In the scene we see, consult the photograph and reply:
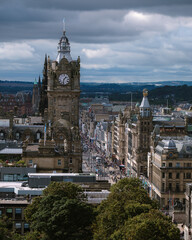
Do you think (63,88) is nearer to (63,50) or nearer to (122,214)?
(63,50)

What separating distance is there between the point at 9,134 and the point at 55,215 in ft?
242

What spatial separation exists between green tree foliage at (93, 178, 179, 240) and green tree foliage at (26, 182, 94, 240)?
1944 millimetres

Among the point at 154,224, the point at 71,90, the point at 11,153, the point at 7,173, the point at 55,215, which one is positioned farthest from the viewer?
the point at 71,90

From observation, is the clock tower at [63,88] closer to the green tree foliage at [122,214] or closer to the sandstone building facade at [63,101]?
the sandstone building facade at [63,101]

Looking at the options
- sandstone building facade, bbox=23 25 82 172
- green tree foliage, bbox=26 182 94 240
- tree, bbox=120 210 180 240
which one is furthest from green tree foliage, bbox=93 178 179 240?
sandstone building facade, bbox=23 25 82 172

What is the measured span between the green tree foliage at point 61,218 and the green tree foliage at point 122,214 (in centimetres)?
194

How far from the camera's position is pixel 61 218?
319 feet

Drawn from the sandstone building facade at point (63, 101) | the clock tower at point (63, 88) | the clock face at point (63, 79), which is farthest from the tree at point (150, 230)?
the clock face at point (63, 79)

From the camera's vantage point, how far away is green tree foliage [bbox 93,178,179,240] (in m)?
86.2

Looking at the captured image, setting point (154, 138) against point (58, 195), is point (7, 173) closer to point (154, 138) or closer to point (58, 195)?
point (58, 195)

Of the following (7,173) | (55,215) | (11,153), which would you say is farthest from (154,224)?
(11,153)

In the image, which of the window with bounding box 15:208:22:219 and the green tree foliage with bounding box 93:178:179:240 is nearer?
the green tree foliage with bounding box 93:178:179:240

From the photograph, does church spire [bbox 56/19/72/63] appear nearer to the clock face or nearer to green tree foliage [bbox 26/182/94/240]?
the clock face

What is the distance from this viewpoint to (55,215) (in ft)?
318
